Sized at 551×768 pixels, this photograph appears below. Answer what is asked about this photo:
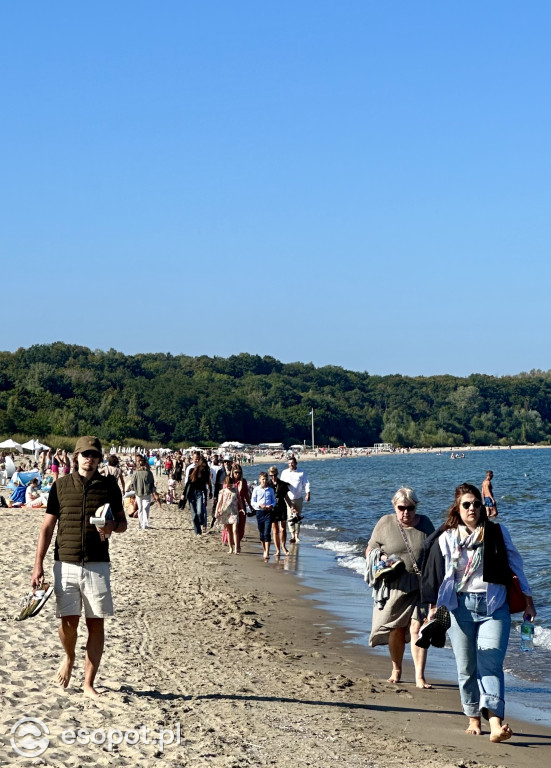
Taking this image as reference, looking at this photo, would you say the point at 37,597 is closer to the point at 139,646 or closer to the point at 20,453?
the point at 139,646

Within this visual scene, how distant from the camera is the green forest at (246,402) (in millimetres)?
109375

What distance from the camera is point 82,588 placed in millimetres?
5922

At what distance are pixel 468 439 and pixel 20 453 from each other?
12111 centimetres

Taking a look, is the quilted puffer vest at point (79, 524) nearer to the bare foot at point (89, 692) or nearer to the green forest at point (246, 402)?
the bare foot at point (89, 692)

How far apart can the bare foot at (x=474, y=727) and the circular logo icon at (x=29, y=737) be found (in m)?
2.55

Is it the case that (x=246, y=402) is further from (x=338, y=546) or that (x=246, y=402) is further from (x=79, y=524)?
(x=79, y=524)

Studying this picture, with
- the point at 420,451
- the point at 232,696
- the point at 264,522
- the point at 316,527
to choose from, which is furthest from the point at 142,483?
the point at 420,451

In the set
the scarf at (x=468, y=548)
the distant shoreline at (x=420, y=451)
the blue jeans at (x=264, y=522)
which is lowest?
the distant shoreline at (x=420, y=451)

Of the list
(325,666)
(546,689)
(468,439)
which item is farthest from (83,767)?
(468,439)

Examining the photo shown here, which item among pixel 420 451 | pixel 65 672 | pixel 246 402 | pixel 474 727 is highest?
pixel 246 402

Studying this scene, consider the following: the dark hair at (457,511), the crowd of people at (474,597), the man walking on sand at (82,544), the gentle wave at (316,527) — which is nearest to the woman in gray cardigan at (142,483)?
the gentle wave at (316,527)

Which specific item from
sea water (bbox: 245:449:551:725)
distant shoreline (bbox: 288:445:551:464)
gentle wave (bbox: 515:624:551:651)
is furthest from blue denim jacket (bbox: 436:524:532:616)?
distant shoreline (bbox: 288:445:551:464)

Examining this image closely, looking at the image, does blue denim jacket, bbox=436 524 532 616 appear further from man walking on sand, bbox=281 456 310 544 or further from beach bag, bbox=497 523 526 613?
man walking on sand, bbox=281 456 310 544

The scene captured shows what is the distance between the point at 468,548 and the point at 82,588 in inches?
91.8
